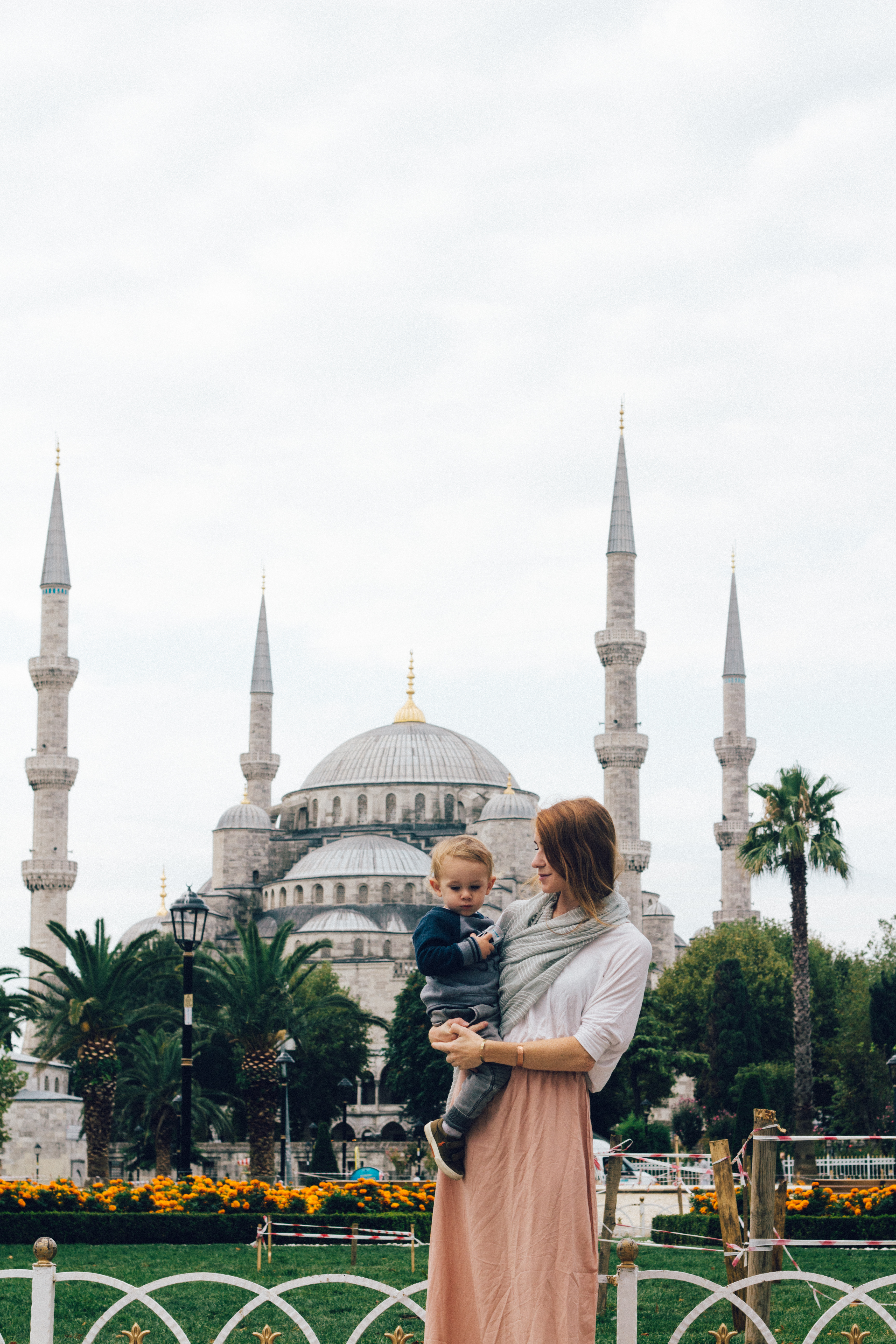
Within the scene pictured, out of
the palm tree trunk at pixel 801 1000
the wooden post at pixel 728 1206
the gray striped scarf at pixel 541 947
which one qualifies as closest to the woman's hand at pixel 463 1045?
the gray striped scarf at pixel 541 947

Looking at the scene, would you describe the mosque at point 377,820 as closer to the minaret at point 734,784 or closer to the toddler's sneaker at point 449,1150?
the minaret at point 734,784

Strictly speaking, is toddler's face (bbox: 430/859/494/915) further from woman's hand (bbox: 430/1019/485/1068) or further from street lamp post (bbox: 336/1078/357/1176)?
street lamp post (bbox: 336/1078/357/1176)

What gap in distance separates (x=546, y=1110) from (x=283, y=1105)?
134 ft

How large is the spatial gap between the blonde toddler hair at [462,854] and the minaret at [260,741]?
216 ft

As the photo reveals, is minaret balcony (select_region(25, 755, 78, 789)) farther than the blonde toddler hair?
Yes

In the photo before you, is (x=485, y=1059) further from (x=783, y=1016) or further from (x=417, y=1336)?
(x=783, y=1016)

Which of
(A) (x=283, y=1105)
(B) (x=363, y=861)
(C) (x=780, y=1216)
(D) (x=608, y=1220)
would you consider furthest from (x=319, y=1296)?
(B) (x=363, y=861)

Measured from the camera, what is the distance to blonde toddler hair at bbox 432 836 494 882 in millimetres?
4230

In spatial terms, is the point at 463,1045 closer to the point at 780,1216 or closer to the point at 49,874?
the point at 780,1216

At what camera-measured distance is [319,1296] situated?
35.0ft

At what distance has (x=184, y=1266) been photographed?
12297 millimetres

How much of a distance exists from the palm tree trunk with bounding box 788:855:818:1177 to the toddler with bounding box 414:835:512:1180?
2683 centimetres

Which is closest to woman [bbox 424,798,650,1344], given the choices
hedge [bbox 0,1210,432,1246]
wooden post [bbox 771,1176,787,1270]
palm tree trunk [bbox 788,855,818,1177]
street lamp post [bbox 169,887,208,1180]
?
wooden post [bbox 771,1176,787,1270]

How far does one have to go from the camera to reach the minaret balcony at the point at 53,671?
4950 centimetres
